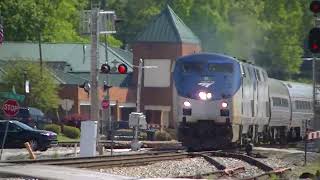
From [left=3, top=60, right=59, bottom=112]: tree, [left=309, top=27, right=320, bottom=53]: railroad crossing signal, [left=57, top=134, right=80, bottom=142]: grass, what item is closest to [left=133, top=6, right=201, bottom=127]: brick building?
[left=3, top=60, right=59, bottom=112]: tree

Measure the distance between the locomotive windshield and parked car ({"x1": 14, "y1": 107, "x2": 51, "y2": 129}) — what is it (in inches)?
824

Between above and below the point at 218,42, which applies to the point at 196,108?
below

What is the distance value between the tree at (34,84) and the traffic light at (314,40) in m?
51.1

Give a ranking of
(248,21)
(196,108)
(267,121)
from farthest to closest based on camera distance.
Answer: (248,21), (267,121), (196,108)

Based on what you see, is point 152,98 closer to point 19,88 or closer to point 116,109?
point 116,109

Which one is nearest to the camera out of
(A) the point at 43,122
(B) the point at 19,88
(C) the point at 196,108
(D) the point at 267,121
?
(C) the point at 196,108

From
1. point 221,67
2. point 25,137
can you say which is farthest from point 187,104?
point 25,137

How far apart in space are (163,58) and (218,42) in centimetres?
1259

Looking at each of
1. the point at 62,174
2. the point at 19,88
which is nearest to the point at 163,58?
the point at 19,88

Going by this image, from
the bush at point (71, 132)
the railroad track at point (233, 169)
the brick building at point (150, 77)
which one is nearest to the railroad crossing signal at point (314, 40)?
the railroad track at point (233, 169)

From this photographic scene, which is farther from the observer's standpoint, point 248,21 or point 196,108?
point 248,21

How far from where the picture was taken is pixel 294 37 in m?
92.5

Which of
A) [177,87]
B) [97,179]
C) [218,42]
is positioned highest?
[218,42]

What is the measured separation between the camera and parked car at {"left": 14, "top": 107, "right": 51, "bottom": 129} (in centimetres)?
5156
